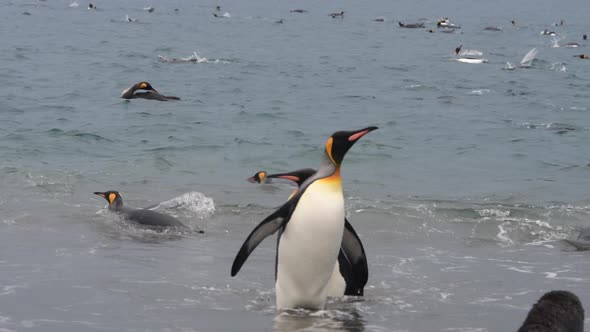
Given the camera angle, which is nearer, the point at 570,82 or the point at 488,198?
the point at 488,198

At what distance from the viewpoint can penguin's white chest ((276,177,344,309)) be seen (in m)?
5.98

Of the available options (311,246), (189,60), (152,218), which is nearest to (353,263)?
(311,246)

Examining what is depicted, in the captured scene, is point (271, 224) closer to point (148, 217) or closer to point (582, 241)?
point (148, 217)

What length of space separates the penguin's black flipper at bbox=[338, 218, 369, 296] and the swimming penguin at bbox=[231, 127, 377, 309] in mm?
205

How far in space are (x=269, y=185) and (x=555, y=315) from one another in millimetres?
7202

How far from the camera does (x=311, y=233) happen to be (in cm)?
602

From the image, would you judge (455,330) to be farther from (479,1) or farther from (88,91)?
(479,1)

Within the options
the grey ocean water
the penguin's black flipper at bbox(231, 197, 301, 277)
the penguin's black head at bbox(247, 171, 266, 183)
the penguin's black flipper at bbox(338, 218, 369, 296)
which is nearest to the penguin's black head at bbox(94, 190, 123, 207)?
the grey ocean water

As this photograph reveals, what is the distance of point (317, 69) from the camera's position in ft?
81.8

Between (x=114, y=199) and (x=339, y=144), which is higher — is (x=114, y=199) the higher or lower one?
the lower one

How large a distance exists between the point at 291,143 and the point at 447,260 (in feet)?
22.7

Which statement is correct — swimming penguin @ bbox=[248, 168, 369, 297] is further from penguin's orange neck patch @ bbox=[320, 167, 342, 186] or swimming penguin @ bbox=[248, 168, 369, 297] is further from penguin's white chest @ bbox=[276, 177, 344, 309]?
penguin's orange neck patch @ bbox=[320, 167, 342, 186]

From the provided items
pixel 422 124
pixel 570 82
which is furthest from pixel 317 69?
pixel 422 124

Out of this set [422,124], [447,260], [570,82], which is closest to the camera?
[447,260]
